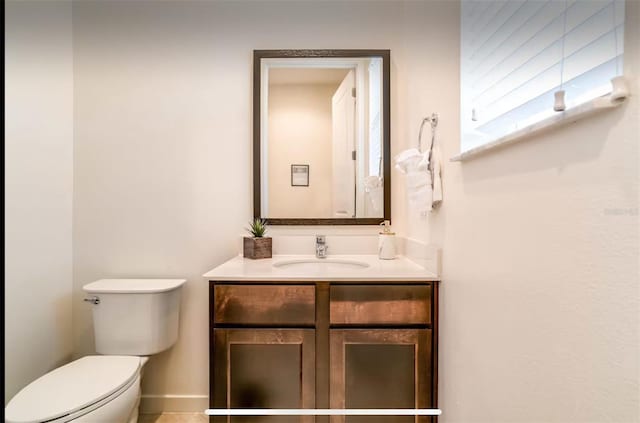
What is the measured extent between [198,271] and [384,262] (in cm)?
100

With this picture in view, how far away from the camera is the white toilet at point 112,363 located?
1.05m

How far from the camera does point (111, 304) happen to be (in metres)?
1.46

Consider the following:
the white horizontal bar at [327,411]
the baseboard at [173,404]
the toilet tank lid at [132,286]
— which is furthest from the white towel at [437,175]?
the baseboard at [173,404]

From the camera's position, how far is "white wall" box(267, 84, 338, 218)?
1668 millimetres

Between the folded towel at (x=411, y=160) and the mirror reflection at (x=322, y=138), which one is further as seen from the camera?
the mirror reflection at (x=322, y=138)

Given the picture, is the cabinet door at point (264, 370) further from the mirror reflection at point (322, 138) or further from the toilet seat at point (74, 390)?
the mirror reflection at point (322, 138)

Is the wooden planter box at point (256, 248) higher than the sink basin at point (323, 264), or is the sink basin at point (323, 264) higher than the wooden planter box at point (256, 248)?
the wooden planter box at point (256, 248)

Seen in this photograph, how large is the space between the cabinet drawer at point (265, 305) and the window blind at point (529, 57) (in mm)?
816

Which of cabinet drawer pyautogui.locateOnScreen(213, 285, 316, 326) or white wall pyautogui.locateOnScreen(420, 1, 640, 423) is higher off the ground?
white wall pyautogui.locateOnScreen(420, 1, 640, 423)

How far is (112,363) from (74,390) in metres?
0.21

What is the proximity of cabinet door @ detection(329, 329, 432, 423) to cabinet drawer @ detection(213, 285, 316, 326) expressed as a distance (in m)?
0.16

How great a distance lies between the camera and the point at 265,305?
119cm

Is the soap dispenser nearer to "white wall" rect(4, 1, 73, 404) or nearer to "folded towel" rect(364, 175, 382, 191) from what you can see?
"folded towel" rect(364, 175, 382, 191)

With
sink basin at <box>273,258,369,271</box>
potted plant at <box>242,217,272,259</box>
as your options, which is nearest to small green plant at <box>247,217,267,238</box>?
potted plant at <box>242,217,272,259</box>
